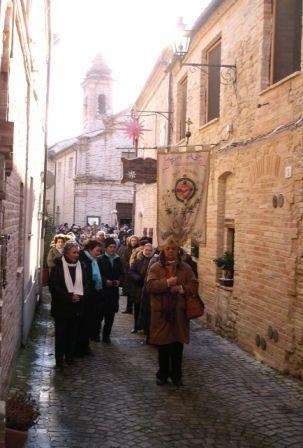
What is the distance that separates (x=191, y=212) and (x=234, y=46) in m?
3.23

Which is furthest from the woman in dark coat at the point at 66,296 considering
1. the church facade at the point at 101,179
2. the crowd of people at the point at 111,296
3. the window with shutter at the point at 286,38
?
the church facade at the point at 101,179

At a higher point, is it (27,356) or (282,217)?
(282,217)

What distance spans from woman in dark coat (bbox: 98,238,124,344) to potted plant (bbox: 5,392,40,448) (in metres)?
4.40

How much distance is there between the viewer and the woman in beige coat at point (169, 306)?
7176 mm

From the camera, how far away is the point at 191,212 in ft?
35.6

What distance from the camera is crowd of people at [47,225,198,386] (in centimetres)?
723

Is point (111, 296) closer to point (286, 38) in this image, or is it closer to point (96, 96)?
point (286, 38)

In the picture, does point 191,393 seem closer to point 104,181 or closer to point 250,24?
point 250,24

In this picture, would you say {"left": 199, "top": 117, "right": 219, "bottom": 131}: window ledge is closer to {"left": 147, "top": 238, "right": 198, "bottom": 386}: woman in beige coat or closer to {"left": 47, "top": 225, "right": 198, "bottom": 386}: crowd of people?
{"left": 47, "top": 225, "right": 198, "bottom": 386}: crowd of people

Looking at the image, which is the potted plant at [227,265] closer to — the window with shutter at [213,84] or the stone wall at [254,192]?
the stone wall at [254,192]

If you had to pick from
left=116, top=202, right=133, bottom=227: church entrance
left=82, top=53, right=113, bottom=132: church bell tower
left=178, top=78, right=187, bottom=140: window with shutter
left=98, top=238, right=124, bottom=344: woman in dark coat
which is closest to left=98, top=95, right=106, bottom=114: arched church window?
left=82, top=53, right=113, bottom=132: church bell tower

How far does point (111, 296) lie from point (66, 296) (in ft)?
5.88

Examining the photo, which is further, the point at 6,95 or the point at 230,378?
the point at 230,378

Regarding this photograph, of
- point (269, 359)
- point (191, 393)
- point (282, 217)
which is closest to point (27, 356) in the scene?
point (191, 393)
